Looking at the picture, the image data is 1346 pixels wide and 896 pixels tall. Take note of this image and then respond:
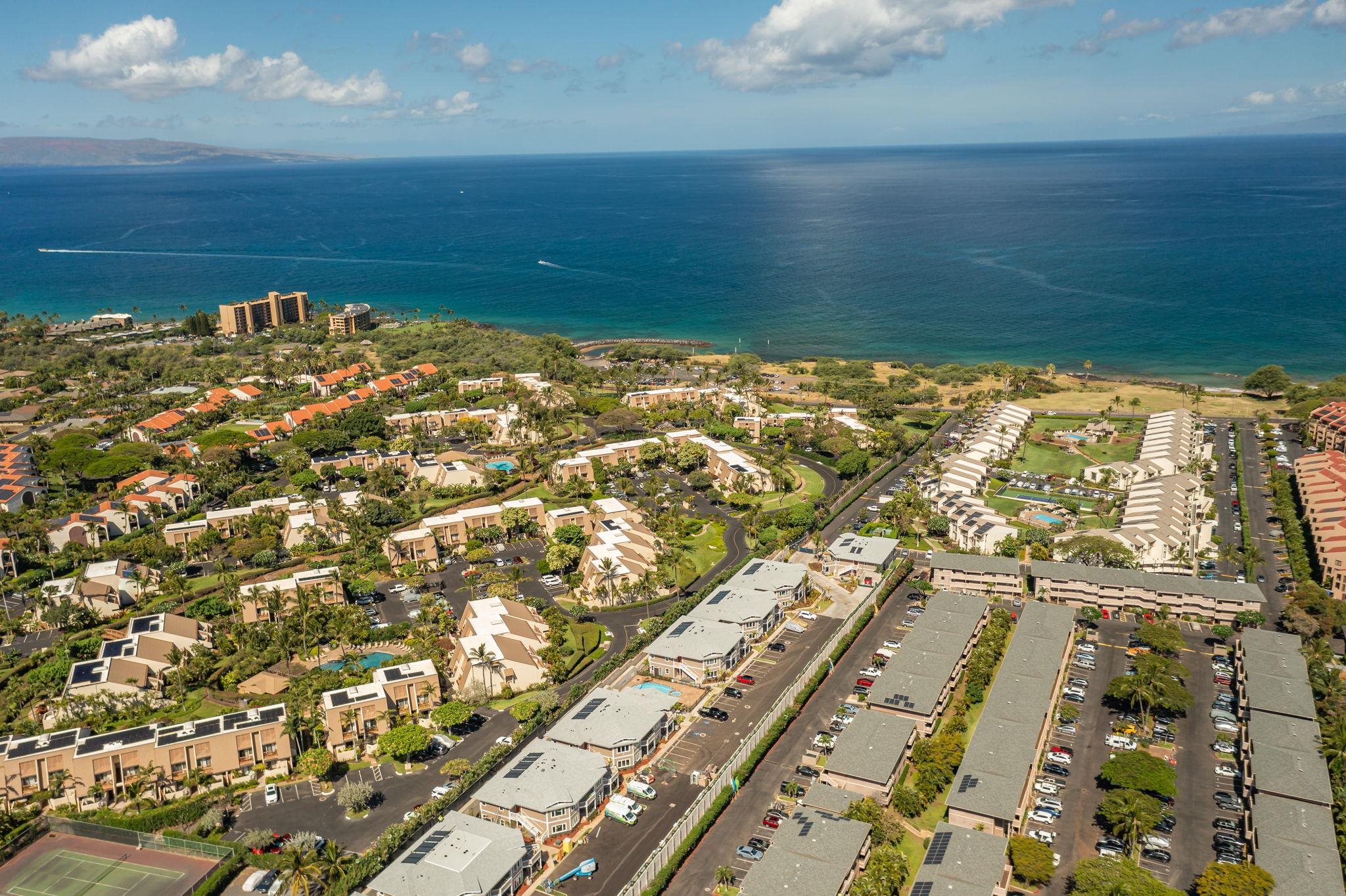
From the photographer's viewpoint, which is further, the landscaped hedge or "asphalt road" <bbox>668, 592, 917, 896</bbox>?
"asphalt road" <bbox>668, 592, 917, 896</bbox>

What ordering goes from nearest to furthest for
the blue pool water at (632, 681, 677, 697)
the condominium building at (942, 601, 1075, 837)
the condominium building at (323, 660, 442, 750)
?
the condominium building at (942, 601, 1075, 837)
the condominium building at (323, 660, 442, 750)
the blue pool water at (632, 681, 677, 697)

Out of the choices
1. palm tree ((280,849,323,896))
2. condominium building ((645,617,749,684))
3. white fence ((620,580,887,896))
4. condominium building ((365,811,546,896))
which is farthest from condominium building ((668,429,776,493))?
palm tree ((280,849,323,896))

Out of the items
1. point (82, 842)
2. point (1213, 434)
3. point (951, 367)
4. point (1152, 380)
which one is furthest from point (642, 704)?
point (1152, 380)

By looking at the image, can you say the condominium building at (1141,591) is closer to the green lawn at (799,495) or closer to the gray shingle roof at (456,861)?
the green lawn at (799,495)

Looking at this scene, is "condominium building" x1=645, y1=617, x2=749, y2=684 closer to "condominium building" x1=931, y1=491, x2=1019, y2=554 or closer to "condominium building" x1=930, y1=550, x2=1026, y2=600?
"condominium building" x1=930, y1=550, x2=1026, y2=600

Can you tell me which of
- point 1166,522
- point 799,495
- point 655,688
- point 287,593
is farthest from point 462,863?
point 1166,522

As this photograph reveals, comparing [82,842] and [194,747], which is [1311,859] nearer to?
[194,747]
